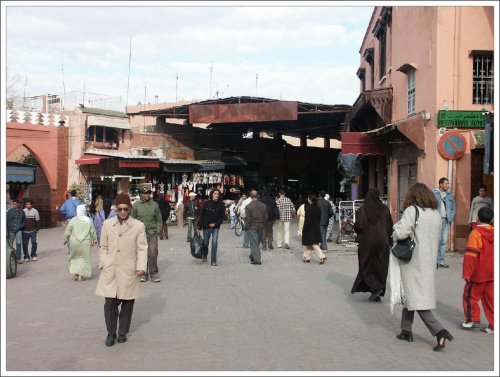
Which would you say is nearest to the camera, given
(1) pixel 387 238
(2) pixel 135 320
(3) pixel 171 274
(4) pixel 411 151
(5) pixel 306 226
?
(2) pixel 135 320

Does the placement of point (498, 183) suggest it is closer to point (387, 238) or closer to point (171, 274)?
point (387, 238)

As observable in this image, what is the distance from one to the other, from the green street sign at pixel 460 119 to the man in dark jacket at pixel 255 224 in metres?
5.12

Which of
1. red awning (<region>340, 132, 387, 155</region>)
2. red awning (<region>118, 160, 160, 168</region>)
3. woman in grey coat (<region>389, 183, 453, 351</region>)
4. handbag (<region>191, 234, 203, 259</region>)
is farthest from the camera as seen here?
red awning (<region>118, 160, 160, 168</region>)

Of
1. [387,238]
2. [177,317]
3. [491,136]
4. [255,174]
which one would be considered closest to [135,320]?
[177,317]

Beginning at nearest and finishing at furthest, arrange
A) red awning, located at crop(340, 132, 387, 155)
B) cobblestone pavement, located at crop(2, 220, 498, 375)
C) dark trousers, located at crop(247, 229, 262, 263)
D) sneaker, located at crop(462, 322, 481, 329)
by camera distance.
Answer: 1. cobblestone pavement, located at crop(2, 220, 498, 375)
2. sneaker, located at crop(462, 322, 481, 329)
3. dark trousers, located at crop(247, 229, 262, 263)
4. red awning, located at crop(340, 132, 387, 155)

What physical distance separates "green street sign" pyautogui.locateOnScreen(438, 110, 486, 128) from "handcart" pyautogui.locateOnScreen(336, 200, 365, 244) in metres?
3.95

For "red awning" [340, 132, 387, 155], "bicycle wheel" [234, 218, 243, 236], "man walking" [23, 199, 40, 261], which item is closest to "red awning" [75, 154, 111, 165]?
"bicycle wheel" [234, 218, 243, 236]

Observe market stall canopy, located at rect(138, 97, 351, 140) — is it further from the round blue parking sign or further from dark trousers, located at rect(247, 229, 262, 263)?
dark trousers, located at rect(247, 229, 262, 263)

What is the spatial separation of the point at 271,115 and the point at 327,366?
21675 mm

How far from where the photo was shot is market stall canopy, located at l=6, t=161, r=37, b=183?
881 inches

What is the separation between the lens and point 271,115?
26.2m

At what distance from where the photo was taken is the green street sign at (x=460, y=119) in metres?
13.9

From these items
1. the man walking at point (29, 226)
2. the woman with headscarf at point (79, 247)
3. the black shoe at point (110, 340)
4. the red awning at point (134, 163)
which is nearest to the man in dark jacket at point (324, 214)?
the woman with headscarf at point (79, 247)

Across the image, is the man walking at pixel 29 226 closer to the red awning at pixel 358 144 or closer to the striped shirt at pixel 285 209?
the striped shirt at pixel 285 209
